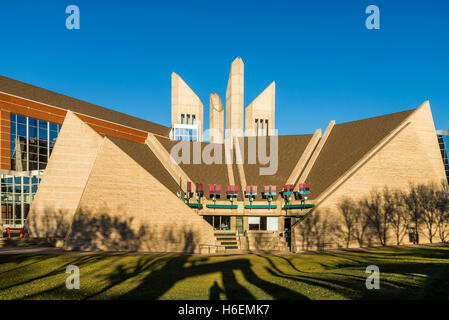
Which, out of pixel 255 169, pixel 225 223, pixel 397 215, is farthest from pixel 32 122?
pixel 397 215

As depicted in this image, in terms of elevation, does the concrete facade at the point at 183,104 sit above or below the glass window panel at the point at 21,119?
above

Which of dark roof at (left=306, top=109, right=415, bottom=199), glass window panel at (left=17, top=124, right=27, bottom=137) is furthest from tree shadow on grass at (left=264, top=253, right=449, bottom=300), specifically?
glass window panel at (left=17, top=124, right=27, bottom=137)

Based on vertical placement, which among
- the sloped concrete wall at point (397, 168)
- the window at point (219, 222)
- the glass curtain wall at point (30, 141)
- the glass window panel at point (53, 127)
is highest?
the glass window panel at point (53, 127)

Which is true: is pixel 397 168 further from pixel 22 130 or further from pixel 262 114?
pixel 22 130

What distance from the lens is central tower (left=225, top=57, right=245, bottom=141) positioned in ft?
201

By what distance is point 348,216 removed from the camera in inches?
1375

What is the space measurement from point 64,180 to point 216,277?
24037mm

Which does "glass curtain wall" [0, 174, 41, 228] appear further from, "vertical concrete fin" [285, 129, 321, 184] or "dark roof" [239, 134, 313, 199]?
"vertical concrete fin" [285, 129, 321, 184]

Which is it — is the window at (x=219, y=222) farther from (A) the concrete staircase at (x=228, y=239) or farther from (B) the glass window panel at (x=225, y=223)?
(A) the concrete staircase at (x=228, y=239)

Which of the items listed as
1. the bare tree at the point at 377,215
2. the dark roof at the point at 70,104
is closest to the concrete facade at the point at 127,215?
the bare tree at the point at 377,215

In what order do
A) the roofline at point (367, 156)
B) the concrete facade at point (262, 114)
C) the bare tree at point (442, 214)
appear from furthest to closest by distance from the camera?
the concrete facade at point (262, 114)
the bare tree at point (442, 214)
the roofline at point (367, 156)

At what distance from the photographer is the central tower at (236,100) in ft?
201

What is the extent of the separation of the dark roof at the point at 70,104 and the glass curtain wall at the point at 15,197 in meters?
12.3
